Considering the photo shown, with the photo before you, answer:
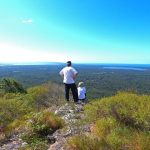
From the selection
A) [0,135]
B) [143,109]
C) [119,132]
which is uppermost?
[143,109]

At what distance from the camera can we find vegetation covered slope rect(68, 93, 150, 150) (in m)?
6.75

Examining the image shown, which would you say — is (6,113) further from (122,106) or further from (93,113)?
(122,106)

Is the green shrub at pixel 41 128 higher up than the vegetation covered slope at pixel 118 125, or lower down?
lower down

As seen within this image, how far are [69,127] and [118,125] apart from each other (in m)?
1.64

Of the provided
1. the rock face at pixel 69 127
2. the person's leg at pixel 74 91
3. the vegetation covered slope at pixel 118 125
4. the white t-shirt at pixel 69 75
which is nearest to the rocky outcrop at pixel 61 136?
the rock face at pixel 69 127

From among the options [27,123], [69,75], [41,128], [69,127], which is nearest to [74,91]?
[69,75]

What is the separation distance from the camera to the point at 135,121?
26.9 feet

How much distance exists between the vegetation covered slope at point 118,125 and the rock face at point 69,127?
0.42 m

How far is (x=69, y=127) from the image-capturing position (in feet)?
29.5

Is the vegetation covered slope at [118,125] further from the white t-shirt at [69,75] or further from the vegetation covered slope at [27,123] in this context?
the white t-shirt at [69,75]

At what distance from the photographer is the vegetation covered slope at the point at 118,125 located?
6.75 meters

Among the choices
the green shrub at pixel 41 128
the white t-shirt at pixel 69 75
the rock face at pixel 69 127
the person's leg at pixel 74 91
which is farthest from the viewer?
the person's leg at pixel 74 91

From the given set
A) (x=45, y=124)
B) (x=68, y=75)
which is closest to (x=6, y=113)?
(x=45, y=124)

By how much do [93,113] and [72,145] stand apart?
8.07 ft
